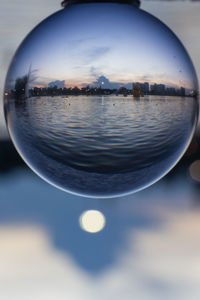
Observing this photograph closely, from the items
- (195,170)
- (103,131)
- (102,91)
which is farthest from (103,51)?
(195,170)

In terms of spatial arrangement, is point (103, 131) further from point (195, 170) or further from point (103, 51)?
point (195, 170)

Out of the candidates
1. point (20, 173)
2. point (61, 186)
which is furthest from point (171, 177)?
A: point (61, 186)

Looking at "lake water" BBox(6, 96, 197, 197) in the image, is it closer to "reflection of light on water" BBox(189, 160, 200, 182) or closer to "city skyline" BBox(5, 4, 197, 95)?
"city skyline" BBox(5, 4, 197, 95)

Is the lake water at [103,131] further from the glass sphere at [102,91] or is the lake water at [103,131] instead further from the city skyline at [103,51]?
the city skyline at [103,51]

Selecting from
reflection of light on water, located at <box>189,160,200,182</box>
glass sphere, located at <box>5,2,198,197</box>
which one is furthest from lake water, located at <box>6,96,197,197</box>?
reflection of light on water, located at <box>189,160,200,182</box>

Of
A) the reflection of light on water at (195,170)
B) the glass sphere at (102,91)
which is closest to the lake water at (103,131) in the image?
the glass sphere at (102,91)

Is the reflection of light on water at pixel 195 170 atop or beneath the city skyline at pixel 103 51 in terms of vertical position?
beneath
